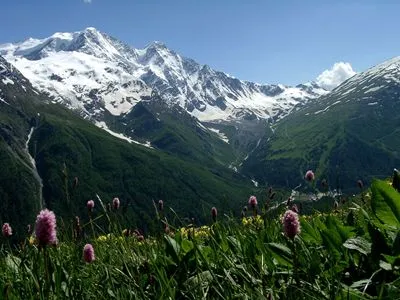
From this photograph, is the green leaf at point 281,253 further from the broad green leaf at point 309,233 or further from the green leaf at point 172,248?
the green leaf at point 172,248

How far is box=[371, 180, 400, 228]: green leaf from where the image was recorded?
2996mm

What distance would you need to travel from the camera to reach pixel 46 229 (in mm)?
2641

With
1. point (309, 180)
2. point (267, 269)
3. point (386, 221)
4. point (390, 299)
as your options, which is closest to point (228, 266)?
point (267, 269)

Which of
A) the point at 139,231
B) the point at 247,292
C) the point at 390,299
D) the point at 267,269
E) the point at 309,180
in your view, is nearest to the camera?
the point at 390,299

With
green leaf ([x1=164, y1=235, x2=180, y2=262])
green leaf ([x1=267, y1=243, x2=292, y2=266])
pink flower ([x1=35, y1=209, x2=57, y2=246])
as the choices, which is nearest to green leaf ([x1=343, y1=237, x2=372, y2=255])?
green leaf ([x1=267, y1=243, x2=292, y2=266])

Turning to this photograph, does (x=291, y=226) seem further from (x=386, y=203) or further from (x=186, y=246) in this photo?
(x=186, y=246)

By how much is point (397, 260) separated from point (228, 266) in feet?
4.15

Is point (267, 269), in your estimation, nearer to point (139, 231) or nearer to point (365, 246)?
point (365, 246)

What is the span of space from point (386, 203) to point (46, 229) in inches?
76.3

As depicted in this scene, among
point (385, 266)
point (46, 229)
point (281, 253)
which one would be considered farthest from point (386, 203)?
point (46, 229)

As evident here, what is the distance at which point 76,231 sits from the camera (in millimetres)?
4676

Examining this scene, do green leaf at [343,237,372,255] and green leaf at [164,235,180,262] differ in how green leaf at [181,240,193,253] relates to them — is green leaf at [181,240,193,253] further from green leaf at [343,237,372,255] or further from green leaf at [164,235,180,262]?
green leaf at [343,237,372,255]

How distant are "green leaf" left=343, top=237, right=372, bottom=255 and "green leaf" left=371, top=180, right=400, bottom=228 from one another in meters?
0.19

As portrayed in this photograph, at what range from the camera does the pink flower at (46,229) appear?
2.55m
